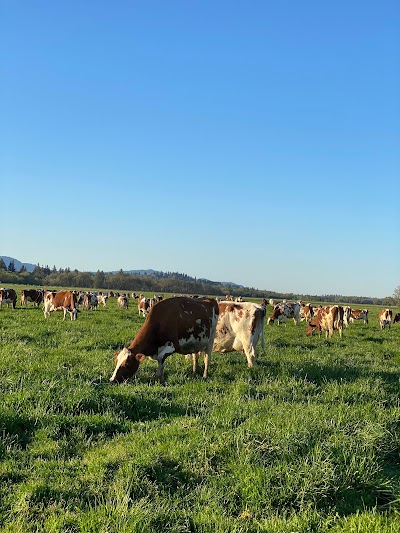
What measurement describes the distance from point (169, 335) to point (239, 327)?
2.76 m

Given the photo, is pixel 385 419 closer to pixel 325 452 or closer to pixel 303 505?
pixel 325 452

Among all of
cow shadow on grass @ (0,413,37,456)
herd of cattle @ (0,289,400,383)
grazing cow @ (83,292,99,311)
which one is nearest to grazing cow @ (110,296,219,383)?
herd of cattle @ (0,289,400,383)

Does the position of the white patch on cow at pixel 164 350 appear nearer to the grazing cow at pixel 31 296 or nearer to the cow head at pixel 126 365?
the cow head at pixel 126 365

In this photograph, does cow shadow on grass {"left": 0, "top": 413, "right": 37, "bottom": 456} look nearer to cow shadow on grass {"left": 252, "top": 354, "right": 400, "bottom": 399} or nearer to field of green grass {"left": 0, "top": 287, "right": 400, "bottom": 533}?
field of green grass {"left": 0, "top": 287, "right": 400, "bottom": 533}

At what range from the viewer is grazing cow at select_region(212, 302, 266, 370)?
1223 cm

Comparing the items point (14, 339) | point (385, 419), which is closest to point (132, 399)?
point (385, 419)

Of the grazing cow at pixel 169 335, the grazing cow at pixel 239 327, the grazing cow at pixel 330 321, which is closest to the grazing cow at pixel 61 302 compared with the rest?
the grazing cow at pixel 330 321

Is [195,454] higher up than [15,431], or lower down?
higher up

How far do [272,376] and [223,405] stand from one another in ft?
9.13

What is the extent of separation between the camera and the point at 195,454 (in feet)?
17.4

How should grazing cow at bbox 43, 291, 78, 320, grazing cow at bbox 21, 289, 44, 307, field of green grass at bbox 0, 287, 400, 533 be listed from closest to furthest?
field of green grass at bbox 0, 287, 400, 533 < grazing cow at bbox 43, 291, 78, 320 < grazing cow at bbox 21, 289, 44, 307

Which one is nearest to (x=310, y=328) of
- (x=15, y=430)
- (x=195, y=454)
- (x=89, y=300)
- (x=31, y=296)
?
(x=89, y=300)

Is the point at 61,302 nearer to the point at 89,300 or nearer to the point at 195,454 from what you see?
the point at 89,300

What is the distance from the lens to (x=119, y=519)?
384cm
